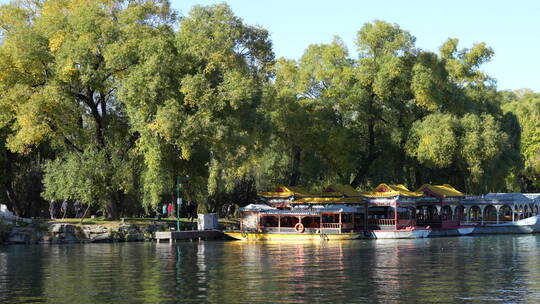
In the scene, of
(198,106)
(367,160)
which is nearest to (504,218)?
(367,160)

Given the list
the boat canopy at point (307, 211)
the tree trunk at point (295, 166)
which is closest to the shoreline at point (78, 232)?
the boat canopy at point (307, 211)

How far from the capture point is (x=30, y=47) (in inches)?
2388

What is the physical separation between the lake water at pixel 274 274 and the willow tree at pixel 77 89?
9280mm

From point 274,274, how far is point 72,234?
2983 cm

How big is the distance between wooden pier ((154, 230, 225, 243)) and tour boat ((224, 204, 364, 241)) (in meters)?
1.49

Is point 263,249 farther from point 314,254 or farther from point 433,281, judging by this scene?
point 433,281

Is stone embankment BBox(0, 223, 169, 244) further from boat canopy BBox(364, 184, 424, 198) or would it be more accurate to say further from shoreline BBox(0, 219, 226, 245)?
boat canopy BBox(364, 184, 424, 198)

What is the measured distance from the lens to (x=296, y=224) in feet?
207

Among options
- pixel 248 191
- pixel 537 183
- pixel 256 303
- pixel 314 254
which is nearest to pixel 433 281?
pixel 256 303

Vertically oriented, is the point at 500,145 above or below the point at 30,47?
below

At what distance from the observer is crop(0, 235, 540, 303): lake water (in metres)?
27.4

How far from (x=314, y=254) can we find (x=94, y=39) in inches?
1079

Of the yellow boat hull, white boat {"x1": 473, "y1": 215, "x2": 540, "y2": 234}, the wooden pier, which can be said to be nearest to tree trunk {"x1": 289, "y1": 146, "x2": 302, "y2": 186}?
the wooden pier

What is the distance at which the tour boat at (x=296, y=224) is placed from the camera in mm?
61969
